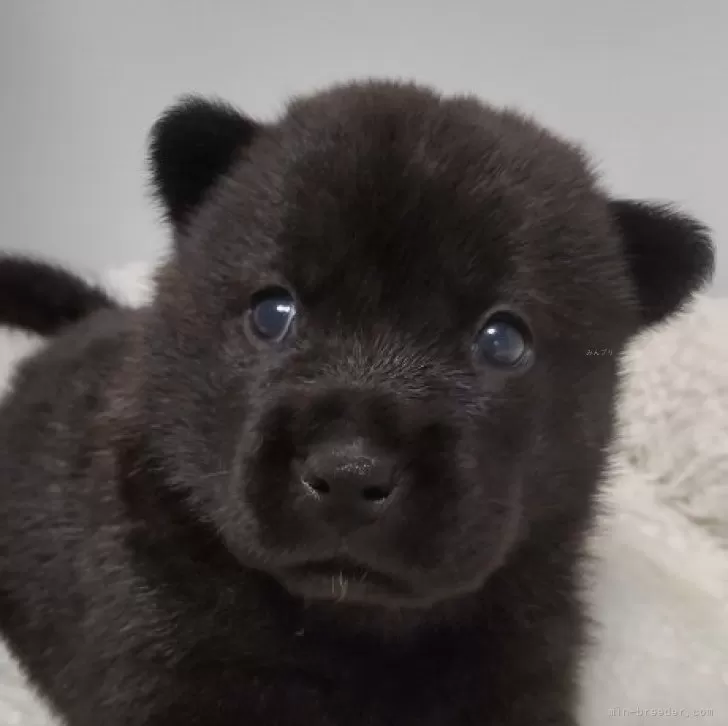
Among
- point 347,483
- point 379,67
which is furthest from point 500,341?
point 379,67

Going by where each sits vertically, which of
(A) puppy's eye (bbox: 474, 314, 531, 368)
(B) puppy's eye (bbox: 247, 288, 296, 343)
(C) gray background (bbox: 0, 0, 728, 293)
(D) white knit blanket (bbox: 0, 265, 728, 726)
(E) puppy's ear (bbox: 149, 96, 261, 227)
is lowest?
(D) white knit blanket (bbox: 0, 265, 728, 726)

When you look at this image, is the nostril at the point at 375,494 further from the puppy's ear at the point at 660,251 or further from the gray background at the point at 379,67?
the gray background at the point at 379,67

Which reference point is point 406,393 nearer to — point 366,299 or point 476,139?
point 366,299

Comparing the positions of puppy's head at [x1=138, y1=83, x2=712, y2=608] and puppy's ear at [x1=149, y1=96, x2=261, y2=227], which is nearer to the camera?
puppy's head at [x1=138, y1=83, x2=712, y2=608]

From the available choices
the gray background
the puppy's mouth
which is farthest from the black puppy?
the gray background

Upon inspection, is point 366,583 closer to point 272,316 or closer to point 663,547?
point 272,316

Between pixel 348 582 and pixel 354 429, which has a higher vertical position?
pixel 354 429

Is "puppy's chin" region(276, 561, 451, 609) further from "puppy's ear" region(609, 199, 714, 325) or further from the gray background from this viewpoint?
the gray background

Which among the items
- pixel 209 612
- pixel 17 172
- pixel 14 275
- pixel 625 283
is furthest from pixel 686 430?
pixel 17 172
